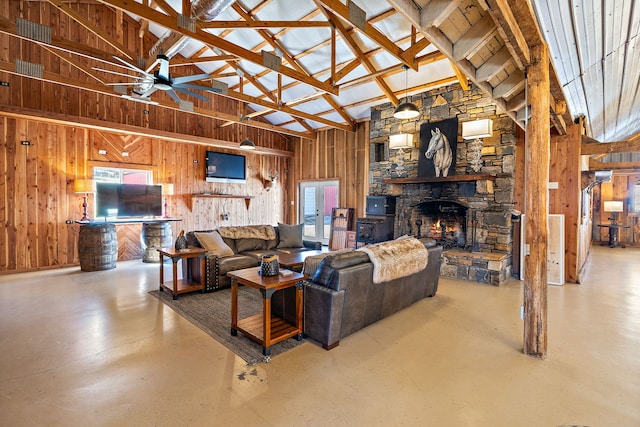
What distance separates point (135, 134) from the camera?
708cm

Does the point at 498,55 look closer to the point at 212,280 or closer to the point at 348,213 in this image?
the point at 212,280

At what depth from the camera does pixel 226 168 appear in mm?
8758

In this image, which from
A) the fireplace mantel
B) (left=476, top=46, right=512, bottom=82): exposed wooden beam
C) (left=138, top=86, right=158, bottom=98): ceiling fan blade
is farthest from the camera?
the fireplace mantel

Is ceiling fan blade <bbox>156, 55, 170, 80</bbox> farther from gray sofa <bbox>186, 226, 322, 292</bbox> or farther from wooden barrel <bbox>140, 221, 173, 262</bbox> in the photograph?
wooden barrel <bbox>140, 221, 173, 262</bbox>

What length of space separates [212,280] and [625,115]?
28.8 ft

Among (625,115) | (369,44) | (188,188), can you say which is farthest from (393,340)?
(625,115)

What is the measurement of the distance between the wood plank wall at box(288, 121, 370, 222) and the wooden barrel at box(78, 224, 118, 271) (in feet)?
18.3

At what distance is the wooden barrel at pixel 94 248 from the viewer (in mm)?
5863

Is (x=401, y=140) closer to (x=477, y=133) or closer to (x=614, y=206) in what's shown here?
(x=477, y=133)

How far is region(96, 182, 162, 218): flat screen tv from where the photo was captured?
21.3 ft

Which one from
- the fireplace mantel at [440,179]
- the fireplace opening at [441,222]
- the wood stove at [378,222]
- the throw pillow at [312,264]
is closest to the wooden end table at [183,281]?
the throw pillow at [312,264]

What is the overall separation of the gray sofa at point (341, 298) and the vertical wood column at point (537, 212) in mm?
1321

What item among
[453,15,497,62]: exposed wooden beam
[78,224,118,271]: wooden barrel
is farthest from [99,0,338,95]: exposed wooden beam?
[78,224,118,271]: wooden barrel

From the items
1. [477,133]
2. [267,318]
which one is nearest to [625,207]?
[477,133]
